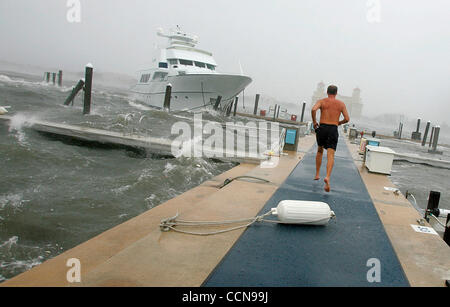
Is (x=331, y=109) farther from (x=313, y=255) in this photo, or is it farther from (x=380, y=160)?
(x=380, y=160)

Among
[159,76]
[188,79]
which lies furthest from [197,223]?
[159,76]

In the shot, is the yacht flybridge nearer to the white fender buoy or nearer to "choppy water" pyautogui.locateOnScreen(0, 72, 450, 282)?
"choppy water" pyautogui.locateOnScreen(0, 72, 450, 282)

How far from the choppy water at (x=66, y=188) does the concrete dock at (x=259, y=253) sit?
127 cm

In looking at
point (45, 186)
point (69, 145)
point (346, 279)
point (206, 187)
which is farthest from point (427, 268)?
point (69, 145)

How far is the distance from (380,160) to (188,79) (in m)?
23.2

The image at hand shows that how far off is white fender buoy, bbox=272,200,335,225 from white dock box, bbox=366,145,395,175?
15.3 ft

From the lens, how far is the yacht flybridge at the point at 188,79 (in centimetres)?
2906

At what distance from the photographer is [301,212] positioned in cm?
368

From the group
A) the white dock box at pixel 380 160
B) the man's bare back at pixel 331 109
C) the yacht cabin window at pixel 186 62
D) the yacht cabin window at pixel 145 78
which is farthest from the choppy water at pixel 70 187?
the yacht cabin window at pixel 145 78

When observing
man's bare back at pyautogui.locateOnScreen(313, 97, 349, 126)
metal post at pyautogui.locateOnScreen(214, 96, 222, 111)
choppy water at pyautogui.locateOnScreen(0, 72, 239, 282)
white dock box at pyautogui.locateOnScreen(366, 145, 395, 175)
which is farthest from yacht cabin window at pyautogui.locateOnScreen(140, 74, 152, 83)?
man's bare back at pyautogui.locateOnScreen(313, 97, 349, 126)

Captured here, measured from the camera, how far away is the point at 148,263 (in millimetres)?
2680
